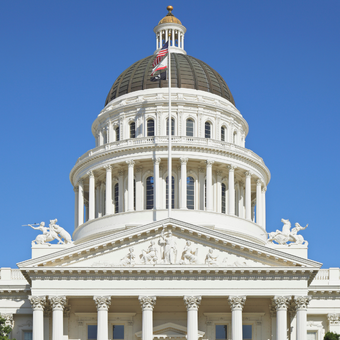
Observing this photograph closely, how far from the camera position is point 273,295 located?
2295 inches

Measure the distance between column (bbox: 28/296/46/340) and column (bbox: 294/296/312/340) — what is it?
49.6 ft

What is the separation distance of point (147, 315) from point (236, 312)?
210 inches

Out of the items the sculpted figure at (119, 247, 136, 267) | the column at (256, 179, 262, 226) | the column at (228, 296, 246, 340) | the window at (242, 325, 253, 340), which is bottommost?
the window at (242, 325, 253, 340)

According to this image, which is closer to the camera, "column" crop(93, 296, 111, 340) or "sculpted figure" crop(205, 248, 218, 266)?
"column" crop(93, 296, 111, 340)

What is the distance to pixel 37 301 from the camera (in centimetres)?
5797

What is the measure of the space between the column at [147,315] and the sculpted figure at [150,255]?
215cm

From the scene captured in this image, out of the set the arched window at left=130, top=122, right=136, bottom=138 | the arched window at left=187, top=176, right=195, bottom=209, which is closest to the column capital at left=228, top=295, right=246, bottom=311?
the arched window at left=187, top=176, right=195, bottom=209

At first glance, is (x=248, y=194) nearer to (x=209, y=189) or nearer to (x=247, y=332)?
(x=209, y=189)

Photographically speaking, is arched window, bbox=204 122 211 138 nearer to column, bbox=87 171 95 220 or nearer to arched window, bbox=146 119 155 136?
arched window, bbox=146 119 155 136

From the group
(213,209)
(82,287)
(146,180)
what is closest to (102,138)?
(146,180)

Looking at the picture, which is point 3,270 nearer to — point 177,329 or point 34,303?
point 34,303

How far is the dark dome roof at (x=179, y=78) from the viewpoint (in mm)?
79438

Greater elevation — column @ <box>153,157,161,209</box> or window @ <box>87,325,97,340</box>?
column @ <box>153,157,161,209</box>

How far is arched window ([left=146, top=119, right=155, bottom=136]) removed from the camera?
7825cm
